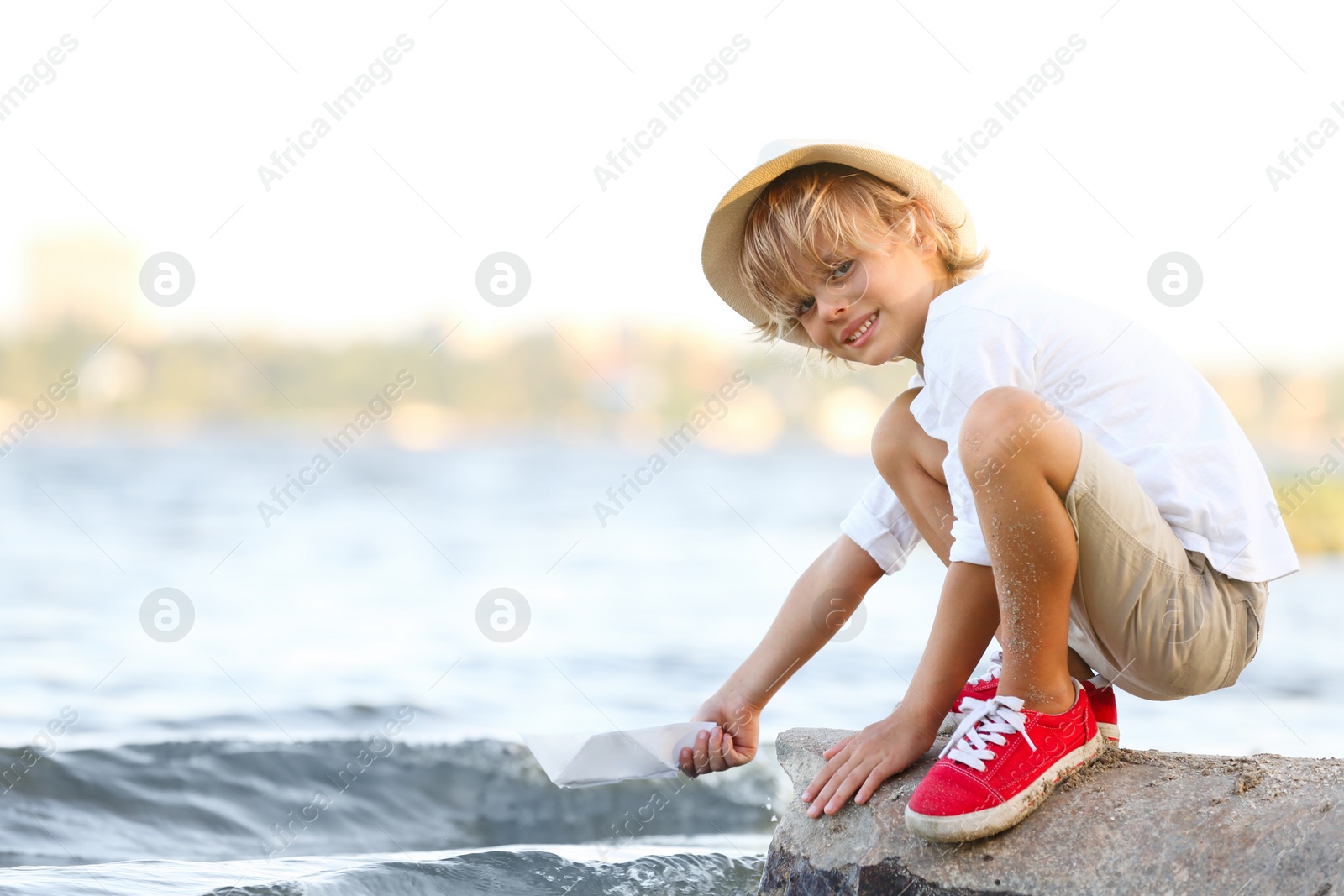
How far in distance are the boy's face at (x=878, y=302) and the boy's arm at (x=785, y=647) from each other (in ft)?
1.30

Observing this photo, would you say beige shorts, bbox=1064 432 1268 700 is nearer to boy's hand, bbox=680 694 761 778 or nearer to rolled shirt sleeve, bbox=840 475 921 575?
rolled shirt sleeve, bbox=840 475 921 575

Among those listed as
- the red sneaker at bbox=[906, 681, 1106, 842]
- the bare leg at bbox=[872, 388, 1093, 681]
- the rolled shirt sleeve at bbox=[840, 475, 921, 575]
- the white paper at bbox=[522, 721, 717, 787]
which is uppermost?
the bare leg at bbox=[872, 388, 1093, 681]

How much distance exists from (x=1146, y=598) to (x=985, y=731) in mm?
307

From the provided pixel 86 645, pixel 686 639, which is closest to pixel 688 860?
pixel 686 639

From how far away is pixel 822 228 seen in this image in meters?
2.06

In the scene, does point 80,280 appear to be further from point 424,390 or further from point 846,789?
point 846,789

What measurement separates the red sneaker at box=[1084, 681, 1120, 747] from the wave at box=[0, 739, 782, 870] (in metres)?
1.34

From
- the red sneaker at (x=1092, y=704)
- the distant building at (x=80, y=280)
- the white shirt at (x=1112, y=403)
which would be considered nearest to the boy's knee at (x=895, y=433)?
the white shirt at (x=1112, y=403)

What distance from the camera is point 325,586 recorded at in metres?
7.47

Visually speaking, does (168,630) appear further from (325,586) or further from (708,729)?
(708,729)

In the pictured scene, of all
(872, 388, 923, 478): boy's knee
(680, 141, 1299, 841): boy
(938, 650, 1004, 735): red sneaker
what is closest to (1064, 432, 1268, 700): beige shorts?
(680, 141, 1299, 841): boy

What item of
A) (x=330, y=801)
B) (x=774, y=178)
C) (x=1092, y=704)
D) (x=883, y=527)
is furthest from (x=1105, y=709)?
(x=330, y=801)

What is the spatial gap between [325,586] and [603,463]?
23.0 meters

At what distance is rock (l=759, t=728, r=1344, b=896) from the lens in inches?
59.6
